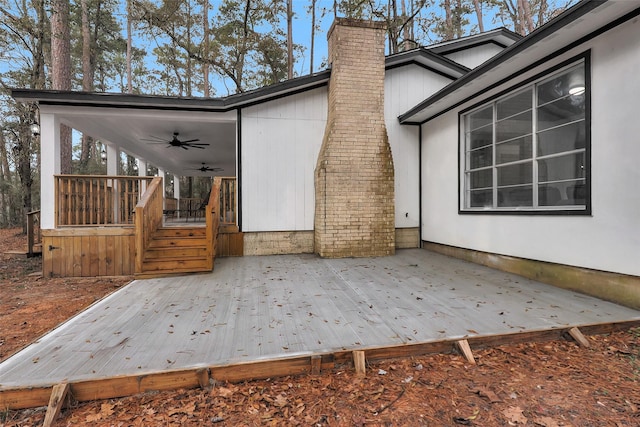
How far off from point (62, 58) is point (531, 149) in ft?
39.6

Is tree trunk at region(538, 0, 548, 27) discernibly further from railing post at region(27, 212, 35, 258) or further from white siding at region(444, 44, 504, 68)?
railing post at region(27, 212, 35, 258)

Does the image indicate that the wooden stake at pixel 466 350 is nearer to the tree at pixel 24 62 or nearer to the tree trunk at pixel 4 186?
the tree at pixel 24 62

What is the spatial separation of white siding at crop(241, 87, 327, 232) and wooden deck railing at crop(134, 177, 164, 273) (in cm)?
160

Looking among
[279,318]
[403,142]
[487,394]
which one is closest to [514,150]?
[403,142]

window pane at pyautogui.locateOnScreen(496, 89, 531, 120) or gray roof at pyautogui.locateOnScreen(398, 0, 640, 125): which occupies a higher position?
gray roof at pyautogui.locateOnScreen(398, 0, 640, 125)

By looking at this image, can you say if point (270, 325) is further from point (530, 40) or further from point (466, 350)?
point (530, 40)

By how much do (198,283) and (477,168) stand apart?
517cm

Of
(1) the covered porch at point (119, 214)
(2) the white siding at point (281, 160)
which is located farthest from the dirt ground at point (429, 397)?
(2) the white siding at point (281, 160)

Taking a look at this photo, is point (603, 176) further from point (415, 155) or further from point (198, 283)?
point (198, 283)

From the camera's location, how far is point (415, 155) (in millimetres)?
6824

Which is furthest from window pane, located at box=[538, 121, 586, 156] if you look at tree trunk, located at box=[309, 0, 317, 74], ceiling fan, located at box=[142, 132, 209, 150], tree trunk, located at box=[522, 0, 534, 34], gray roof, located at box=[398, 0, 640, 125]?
tree trunk, located at box=[309, 0, 317, 74]

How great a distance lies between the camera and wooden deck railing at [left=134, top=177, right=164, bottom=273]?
4.36 m

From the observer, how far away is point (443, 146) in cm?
606

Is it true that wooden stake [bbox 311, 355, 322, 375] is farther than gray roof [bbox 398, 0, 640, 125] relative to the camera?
No
